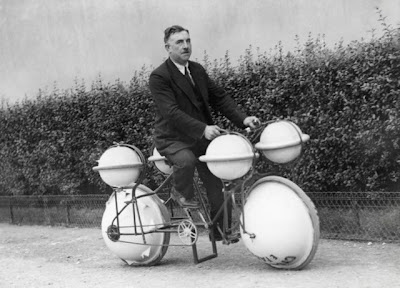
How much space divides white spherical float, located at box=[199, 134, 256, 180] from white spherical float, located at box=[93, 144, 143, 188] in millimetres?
1186

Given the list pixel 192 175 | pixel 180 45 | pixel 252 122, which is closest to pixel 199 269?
pixel 192 175

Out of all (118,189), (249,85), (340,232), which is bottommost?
(340,232)

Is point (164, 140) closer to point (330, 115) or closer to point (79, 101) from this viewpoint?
point (330, 115)

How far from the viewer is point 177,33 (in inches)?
252

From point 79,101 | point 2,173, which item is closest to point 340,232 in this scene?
point 79,101

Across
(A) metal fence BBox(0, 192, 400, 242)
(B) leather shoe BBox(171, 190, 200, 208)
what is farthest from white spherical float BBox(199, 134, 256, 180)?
(A) metal fence BBox(0, 192, 400, 242)

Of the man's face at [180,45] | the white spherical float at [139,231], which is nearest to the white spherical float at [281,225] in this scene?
the white spherical float at [139,231]

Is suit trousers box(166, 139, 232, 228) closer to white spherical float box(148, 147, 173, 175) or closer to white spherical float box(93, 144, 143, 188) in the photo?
white spherical float box(148, 147, 173, 175)

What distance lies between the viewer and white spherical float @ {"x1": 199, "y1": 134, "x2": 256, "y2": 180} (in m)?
5.89

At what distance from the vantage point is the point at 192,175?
629 centimetres

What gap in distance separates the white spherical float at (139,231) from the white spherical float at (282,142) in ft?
4.80

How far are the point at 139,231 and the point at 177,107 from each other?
1.38 m

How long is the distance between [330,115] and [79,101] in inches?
199

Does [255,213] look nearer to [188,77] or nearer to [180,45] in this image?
[188,77]
